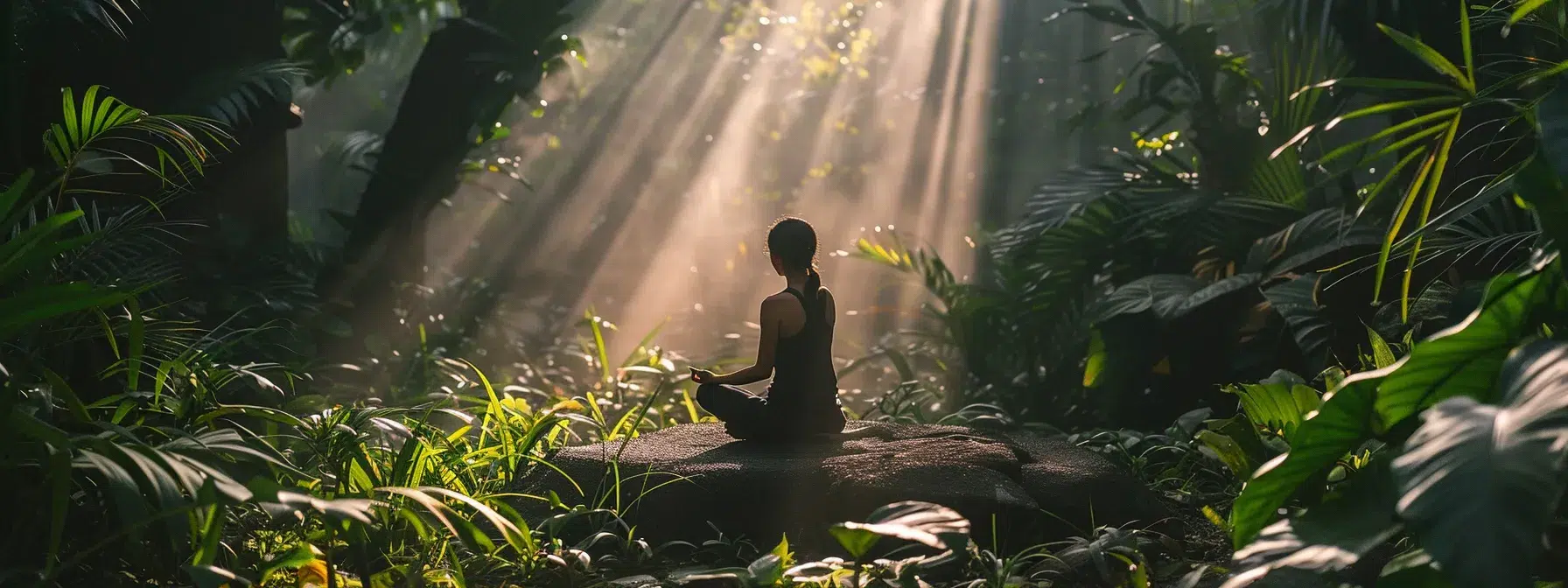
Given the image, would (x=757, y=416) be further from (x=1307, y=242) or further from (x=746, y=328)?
(x=746, y=328)

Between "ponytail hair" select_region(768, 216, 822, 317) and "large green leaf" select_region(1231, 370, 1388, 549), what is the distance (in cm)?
166

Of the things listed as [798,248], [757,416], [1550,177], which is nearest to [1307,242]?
[798,248]

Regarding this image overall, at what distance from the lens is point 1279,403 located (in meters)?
2.66

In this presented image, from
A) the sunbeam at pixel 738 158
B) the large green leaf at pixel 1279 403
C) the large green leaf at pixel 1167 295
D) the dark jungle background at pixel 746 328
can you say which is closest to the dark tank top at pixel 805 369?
the dark jungle background at pixel 746 328

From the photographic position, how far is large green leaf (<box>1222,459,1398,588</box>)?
1540 mm

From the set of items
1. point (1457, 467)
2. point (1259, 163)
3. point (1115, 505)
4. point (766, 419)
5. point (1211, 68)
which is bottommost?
point (1115, 505)

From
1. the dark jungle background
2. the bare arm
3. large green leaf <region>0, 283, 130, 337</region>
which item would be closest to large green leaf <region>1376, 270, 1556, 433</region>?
the dark jungle background

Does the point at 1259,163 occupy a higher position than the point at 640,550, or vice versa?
the point at 1259,163

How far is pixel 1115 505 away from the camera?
9.62ft

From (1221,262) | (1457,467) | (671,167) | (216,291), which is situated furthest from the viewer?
(671,167)

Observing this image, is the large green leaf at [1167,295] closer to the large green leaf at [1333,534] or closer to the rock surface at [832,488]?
the rock surface at [832,488]

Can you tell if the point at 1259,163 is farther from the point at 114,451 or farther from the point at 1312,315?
the point at 114,451

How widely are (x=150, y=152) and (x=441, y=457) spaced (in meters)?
1.77

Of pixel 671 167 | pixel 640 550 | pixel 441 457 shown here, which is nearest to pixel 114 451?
pixel 640 550
